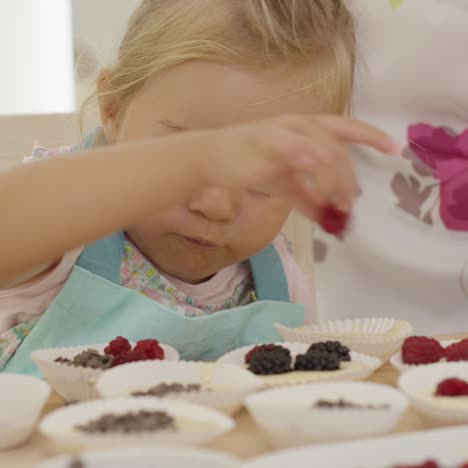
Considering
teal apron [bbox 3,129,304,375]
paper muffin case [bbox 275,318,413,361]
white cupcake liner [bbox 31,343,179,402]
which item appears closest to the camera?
white cupcake liner [bbox 31,343,179,402]

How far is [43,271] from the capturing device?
1.03m

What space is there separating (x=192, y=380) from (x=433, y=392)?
7.3 inches

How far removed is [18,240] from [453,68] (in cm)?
98

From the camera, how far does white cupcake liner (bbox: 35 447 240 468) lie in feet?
1.57

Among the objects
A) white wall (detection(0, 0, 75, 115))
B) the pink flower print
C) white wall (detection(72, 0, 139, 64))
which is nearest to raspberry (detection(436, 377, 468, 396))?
the pink flower print

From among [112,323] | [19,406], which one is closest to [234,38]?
[112,323]

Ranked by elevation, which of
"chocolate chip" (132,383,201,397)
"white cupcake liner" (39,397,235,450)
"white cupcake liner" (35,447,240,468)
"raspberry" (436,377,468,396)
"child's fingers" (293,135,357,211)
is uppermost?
"child's fingers" (293,135,357,211)

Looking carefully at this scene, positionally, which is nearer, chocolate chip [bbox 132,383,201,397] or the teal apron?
chocolate chip [bbox 132,383,201,397]

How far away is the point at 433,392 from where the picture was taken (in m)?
0.68

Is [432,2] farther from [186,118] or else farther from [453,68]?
[186,118]

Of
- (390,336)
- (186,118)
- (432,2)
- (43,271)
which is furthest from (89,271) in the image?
(432,2)

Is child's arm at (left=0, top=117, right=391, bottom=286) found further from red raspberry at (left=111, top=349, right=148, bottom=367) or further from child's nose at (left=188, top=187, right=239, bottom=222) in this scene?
child's nose at (left=188, top=187, right=239, bottom=222)

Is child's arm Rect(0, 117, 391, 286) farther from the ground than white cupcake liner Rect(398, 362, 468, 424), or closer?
farther from the ground

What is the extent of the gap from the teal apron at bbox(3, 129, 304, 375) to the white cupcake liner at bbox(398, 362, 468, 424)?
0.36 m
